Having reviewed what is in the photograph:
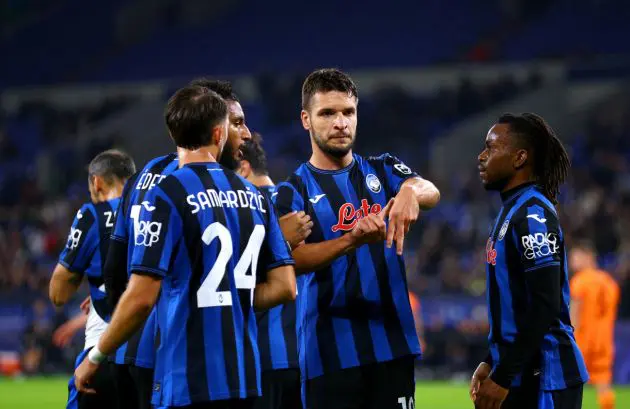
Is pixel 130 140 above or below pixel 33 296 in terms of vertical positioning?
above

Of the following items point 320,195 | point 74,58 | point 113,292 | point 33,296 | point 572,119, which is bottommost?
point 113,292

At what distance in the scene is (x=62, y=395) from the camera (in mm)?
15664

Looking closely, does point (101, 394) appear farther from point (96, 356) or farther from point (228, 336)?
point (228, 336)

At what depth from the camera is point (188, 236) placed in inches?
170

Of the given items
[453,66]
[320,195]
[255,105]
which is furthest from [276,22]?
[320,195]

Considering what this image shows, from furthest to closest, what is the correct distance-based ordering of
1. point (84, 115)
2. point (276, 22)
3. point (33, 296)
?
point (276, 22) → point (84, 115) → point (33, 296)

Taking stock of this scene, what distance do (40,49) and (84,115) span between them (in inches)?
261

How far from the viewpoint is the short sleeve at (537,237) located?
4.87 meters

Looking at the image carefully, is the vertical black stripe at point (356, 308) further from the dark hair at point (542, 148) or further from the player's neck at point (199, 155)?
the player's neck at point (199, 155)

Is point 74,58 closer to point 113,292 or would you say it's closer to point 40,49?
point 40,49

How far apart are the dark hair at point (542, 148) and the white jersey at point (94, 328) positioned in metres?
2.91

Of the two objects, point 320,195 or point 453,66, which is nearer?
point 320,195

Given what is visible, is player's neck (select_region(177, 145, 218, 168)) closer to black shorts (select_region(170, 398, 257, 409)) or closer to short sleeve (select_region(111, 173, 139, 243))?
short sleeve (select_region(111, 173, 139, 243))

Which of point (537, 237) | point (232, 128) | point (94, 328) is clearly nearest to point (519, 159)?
→ point (537, 237)
